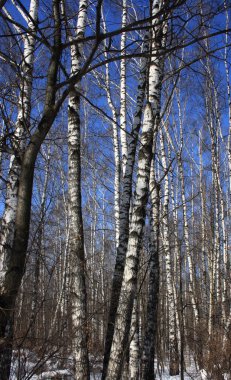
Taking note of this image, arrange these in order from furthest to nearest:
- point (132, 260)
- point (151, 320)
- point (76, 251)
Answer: point (151, 320), point (76, 251), point (132, 260)

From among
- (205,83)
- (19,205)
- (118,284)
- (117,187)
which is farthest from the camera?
(205,83)

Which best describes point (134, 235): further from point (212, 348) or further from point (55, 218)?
point (55, 218)

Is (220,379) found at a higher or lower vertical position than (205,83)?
lower

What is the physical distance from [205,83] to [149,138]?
30.7 ft

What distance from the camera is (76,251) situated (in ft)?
14.4

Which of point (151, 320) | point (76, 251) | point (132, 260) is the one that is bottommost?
point (151, 320)

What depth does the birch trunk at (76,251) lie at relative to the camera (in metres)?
3.99

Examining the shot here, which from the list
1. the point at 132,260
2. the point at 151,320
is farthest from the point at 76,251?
the point at 151,320

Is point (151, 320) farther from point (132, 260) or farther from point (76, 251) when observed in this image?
point (132, 260)

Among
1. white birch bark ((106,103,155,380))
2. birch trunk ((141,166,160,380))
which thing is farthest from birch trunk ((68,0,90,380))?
birch trunk ((141,166,160,380))

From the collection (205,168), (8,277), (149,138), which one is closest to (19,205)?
(8,277)

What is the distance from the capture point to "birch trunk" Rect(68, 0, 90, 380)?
3.99 m

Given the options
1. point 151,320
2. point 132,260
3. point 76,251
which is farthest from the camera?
point 151,320

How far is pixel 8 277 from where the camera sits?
5.02 feet
